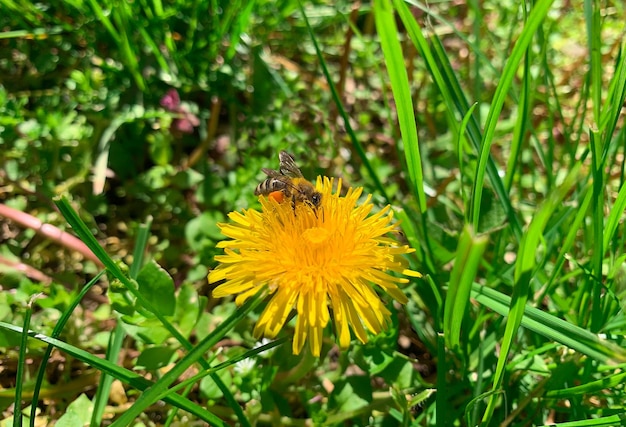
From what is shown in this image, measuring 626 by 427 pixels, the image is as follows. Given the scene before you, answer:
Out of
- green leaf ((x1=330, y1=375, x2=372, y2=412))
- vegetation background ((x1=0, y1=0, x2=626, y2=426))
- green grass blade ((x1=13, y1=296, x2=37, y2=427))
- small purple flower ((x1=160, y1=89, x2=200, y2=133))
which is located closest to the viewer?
green grass blade ((x1=13, y1=296, x2=37, y2=427))

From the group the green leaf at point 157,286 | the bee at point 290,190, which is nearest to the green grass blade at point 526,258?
the bee at point 290,190

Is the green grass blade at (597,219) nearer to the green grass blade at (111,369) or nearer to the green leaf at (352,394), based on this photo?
the green leaf at (352,394)

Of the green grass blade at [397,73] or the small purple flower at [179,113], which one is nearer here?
the green grass blade at [397,73]

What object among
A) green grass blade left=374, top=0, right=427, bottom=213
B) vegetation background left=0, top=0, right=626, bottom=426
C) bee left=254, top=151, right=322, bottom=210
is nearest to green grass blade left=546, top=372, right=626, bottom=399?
vegetation background left=0, top=0, right=626, bottom=426

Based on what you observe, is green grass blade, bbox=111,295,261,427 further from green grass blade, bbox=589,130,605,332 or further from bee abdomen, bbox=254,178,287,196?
green grass blade, bbox=589,130,605,332

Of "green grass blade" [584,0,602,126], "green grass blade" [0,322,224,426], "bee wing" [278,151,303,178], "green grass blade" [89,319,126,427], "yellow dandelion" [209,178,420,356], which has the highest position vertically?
"green grass blade" [584,0,602,126]

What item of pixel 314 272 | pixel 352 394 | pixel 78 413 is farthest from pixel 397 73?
pixel 78 413
